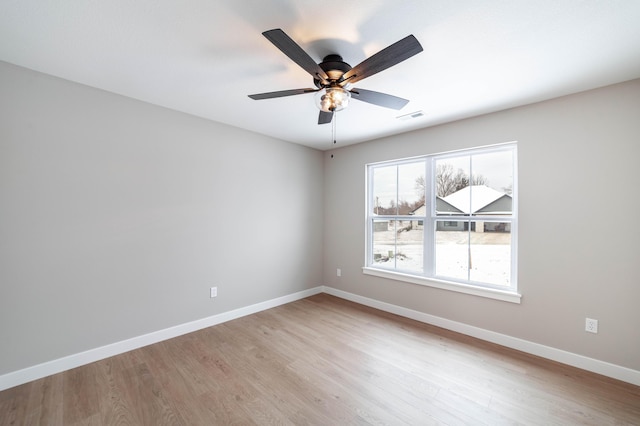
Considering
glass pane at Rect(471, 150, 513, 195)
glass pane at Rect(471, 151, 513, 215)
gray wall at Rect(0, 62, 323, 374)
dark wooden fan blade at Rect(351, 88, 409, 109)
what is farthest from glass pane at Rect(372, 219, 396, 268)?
dark wooden fan blade at Rect(351, 88, 409, 109)

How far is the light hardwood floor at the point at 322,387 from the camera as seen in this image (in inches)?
69.2

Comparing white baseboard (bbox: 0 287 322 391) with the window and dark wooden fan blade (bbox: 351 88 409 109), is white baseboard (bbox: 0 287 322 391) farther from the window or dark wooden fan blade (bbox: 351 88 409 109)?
dark wooden fan blade (bbox: 351 88 409 109)

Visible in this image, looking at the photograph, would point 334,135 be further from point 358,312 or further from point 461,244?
point 358,312

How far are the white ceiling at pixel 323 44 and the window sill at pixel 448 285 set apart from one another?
1.99m

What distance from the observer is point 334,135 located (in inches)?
146

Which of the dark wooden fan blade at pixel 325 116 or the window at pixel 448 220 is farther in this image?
the window at pixel 448 220

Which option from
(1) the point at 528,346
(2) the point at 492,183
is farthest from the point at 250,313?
(2) the point at 492,183

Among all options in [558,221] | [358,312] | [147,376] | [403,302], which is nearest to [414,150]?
[558,221]

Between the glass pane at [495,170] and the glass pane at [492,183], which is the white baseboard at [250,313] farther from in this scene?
the glass pane at [495,170]

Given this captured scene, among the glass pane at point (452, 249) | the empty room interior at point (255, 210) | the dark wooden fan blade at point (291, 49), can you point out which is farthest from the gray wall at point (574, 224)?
the dark wooden fan blade at point (291, 49)

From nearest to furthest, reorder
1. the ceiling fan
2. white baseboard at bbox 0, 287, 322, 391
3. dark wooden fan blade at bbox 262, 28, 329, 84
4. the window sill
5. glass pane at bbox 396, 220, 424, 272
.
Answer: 1. dark wooden fan blade at bbox 262, 28, 329, 84
2. the ceiling fan
3. white baseboard at bbox 0, 287, 322, 391
4. the window sill
5. glass pane at bbox 396, 220, 424, 272

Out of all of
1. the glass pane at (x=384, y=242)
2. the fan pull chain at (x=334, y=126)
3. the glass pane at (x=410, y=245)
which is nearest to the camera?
the fan pull chain at (x=334, y=126)

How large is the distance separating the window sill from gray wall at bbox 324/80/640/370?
7 cm

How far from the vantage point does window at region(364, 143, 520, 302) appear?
9.37 ft
